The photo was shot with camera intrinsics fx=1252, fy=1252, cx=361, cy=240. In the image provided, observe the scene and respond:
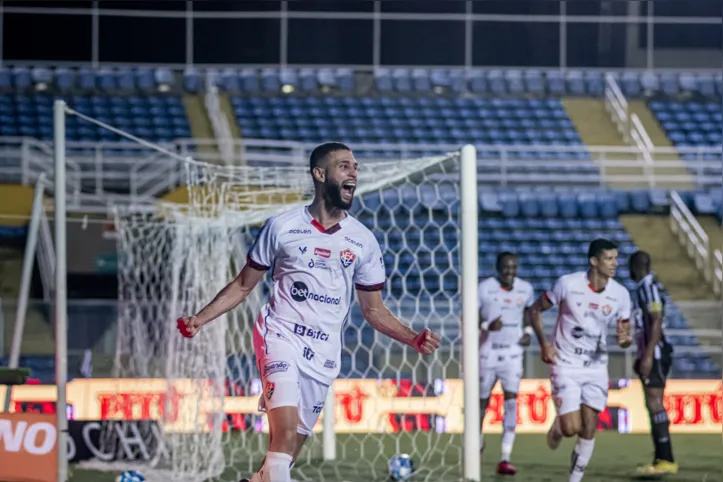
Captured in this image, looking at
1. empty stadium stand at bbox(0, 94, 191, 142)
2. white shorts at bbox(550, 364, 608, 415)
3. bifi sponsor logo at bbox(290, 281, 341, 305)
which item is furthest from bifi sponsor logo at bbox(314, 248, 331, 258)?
empty stadium stand at bbox(0, 94, 191, 142)

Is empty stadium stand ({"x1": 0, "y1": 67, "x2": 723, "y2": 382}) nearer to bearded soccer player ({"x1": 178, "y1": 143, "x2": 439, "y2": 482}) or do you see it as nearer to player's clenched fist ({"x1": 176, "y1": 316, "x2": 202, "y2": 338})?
bearded soccer player ({"x1": 178, "y1": 143, "x2": 439, "y2": 482})

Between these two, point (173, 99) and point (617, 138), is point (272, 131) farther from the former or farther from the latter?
point (617, 138)

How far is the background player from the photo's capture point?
8.14 m

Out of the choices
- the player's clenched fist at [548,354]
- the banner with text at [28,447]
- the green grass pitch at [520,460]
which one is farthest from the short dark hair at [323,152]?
the green grass pitch at [520,460]

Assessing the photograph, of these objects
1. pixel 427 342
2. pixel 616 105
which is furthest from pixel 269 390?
pixel 616 105

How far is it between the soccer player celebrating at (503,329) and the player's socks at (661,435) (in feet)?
3.31

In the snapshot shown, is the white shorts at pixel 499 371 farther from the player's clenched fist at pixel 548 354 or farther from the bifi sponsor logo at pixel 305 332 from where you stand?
the bifi sponsor logo at pixel 305 332

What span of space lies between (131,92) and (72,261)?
471cm

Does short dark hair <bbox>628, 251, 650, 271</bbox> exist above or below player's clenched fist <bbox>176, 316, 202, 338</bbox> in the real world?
above

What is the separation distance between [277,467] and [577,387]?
274 centimetres

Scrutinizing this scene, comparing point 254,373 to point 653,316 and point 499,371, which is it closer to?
point 499,371

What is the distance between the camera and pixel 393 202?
632 inches

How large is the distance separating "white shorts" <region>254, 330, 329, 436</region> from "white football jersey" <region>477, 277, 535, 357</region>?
3.84m

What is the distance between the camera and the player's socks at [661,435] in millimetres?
8258
